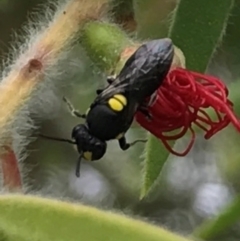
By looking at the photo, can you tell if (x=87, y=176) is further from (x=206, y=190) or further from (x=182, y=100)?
(x=182, y=100)

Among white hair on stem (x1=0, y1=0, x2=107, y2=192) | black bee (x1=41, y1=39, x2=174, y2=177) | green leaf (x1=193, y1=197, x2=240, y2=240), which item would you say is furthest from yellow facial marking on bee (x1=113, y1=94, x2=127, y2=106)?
green leaf (x1=193, y1=197, x2=240, y2=240)

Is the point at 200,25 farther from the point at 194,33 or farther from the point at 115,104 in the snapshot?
the point at 115,104

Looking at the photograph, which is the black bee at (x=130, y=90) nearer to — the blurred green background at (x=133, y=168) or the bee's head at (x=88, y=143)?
the bee's head at (x=88, y=143)

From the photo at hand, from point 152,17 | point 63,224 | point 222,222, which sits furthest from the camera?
point 222,222

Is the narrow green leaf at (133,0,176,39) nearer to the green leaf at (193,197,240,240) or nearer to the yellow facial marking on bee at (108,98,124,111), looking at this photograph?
the yellow facial marking on bee at (108,98,124,111)

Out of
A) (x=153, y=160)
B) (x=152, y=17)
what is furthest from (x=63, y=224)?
(x=152, y=17)

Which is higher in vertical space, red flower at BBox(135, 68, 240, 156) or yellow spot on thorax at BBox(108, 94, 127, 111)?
yellow spot on thorax at BBox(108, 94, 127, 111)
